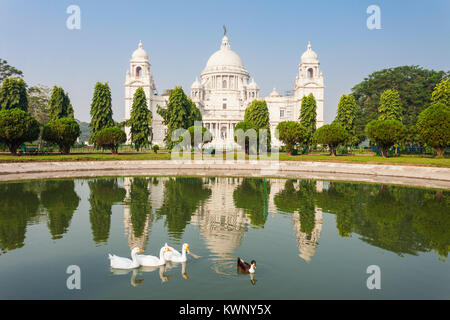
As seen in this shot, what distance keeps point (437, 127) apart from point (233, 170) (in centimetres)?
2584

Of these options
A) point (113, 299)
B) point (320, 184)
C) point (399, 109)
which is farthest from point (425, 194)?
point (399, 109)

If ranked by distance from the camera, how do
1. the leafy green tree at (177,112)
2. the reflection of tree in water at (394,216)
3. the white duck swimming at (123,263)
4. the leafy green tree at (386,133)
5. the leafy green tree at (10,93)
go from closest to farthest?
the white duck swimming at (123,263) < the reflection of tree in water at (394,216) < the leafy green tree at (386,133) < the leafy green tree at (10,93) < the leafy green tree at (177,112)

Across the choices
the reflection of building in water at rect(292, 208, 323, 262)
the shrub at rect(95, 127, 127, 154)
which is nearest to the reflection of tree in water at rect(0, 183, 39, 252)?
the reflection of building in water at rect(292, 208, 323, 262)

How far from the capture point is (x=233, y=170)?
37.0 m

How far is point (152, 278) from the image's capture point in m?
8.26

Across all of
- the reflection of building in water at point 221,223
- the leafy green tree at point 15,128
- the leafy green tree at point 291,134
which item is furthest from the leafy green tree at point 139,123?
the reflection of building in water at point 221,223

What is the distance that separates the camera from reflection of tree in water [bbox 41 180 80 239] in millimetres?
13016

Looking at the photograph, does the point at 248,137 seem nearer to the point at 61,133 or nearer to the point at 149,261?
the point at 61,133

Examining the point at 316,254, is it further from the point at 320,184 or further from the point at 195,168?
the point at 195,168

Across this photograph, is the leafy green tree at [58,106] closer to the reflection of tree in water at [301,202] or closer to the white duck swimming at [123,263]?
the reflection of tree in water at [301,202]

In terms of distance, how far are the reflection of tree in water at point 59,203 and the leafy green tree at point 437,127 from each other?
40.5 metres

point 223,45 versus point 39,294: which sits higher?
point 223,45

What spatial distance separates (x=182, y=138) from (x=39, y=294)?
1675 inches

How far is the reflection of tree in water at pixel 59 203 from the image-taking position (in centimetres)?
1302
